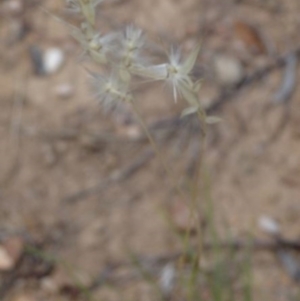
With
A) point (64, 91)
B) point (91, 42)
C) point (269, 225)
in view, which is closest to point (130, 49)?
point (91, 42)

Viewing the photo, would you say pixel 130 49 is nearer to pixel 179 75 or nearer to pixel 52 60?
Result: pixel 179 75

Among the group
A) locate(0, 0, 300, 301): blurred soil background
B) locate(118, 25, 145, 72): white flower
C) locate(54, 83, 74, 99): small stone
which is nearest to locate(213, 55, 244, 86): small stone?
locate(0, 0, 300, 301): blurred soil background

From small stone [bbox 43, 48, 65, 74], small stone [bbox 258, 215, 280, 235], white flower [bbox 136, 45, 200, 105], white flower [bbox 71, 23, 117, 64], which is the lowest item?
small stone [bbox 258, 215, 280, 235]

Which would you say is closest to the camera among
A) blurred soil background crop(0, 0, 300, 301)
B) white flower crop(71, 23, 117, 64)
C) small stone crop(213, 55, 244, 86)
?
white flower crop(71, 23, 117, 64)

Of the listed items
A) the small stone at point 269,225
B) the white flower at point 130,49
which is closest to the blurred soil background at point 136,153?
the small stone at point 269,225

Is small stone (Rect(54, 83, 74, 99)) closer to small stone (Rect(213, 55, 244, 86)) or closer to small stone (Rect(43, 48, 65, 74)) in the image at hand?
small stone (Rect(43, 48, 65, 74))

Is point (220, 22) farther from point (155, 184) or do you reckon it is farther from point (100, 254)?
point (100, 254)

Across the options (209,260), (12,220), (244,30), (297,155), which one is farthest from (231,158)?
(12,220)
